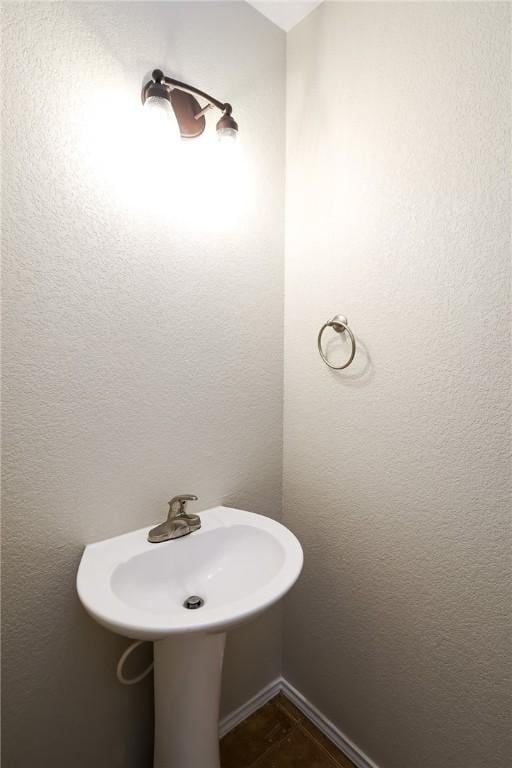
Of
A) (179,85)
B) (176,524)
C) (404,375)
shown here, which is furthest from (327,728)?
(179,85)

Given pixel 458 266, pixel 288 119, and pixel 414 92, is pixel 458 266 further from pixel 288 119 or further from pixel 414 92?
pixel 288 119

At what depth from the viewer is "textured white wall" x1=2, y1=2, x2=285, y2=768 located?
0.82m

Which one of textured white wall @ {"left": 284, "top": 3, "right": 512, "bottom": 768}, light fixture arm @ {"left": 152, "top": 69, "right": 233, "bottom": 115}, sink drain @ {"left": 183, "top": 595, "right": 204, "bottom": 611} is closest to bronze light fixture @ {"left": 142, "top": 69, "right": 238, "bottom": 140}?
light fixture arm @ {"left": 152, "top": 69, "right": 233, "bottom": 115}

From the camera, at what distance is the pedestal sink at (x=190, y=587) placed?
841 mm

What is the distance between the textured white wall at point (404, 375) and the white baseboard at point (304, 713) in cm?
4

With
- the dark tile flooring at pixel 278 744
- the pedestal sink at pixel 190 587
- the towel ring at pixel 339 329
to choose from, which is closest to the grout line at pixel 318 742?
the dark tile flooring at pixel 278 744

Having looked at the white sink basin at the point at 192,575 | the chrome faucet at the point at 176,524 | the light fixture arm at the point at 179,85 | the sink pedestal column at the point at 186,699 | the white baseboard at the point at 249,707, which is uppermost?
the light fixture arm at the point at 179,85

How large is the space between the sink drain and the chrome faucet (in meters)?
0.16

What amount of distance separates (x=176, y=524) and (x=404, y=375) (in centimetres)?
75

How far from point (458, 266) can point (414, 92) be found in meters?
0.48

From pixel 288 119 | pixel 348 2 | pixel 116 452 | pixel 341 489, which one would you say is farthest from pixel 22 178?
pixel 341 489

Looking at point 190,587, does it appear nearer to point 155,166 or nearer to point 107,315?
point 107,315

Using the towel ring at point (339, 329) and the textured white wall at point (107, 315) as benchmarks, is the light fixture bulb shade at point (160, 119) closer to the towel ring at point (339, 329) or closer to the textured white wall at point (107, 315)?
the textured white wall at point (107, 315)

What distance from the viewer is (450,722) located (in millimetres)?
940
